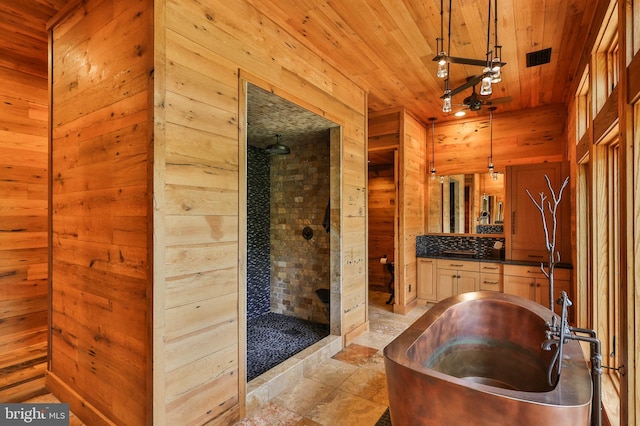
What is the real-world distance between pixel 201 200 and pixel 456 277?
4229 millimetres

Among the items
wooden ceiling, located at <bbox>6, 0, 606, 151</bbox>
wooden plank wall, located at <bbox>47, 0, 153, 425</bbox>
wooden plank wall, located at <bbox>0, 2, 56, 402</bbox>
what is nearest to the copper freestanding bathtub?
wooden plank wall, located at <bbox>47, 0, 153, 425</bbox>

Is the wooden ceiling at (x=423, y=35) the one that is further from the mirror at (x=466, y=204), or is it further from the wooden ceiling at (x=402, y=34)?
the mirror at (x=466, y=204)

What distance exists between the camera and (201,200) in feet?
6.50

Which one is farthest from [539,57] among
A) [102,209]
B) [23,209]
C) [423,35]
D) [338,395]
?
[23,209]

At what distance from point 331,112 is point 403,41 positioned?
3.10 ft

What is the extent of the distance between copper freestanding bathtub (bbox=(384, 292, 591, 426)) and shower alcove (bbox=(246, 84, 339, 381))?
1790 mm

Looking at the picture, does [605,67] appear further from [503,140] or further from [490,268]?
[490,268]

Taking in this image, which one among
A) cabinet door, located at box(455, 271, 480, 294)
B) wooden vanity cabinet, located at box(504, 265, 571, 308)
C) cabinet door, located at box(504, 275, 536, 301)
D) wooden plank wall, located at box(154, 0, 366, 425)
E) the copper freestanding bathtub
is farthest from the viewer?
cabinet door, located at box(455, 271, 480, 294)

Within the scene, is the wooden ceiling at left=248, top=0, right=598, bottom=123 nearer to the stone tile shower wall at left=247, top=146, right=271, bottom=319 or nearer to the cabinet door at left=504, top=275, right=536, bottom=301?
the stone tile shower wall at left=247, top=146, right=271, bottom=319

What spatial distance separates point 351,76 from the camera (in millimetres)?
3572

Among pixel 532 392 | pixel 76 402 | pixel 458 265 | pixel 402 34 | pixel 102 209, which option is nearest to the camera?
pixel 532 392

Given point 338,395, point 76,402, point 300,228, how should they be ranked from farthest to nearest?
point 300,228
point 338,395
point 76,402

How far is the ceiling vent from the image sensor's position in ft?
10.2

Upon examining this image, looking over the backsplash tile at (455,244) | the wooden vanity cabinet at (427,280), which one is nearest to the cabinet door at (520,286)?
the backsplash tile at (455,244)
